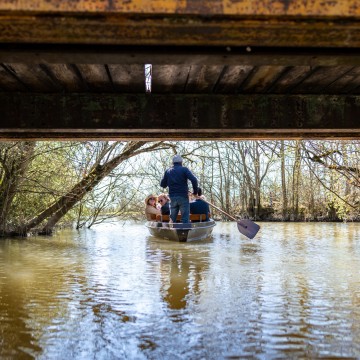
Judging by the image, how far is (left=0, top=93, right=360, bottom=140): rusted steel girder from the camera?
439 centimetres

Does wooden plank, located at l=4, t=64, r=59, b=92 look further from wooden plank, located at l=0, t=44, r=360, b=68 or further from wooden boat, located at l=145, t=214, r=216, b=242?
wooden boat, located at l=145, t=214, r=216, b=242

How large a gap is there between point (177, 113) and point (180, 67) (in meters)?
0.77

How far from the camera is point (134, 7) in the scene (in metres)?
1.90

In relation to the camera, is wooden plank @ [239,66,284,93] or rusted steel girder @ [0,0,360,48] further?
wooden plank @ [239,66,284,93]

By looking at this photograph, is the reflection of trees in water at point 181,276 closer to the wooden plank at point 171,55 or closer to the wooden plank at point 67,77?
the wooden plank at point 67,77

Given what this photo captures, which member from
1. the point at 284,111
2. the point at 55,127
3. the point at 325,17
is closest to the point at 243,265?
the point at 284,111

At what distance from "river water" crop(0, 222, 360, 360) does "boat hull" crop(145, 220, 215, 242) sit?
2.80 metres

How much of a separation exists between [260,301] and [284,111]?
2521mm

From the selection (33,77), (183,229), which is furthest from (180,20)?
(183,229)

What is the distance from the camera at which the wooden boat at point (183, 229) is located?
13.3 metres

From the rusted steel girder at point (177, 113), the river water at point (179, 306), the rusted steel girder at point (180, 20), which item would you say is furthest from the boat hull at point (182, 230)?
the rusted steel girder at point (180, 20)

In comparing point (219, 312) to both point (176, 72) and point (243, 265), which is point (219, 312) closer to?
point (176, 72)

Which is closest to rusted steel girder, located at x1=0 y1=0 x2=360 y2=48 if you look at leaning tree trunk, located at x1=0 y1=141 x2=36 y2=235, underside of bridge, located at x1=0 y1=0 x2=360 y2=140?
underside of bridge, located at x1=0 y1=0 x2=360 y2=140

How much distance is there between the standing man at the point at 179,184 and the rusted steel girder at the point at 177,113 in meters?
8.21
